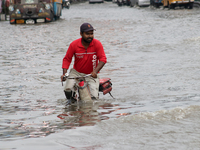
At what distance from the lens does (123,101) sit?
7.83 metres

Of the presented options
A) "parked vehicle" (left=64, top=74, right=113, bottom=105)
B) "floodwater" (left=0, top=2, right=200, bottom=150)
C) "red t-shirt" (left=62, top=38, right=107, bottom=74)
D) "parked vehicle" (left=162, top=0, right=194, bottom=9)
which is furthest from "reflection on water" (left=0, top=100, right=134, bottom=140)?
"parked vehicle" (left=162, top=0, right=194, bottom=9)

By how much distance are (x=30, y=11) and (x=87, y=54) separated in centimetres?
2565

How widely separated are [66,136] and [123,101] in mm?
2758

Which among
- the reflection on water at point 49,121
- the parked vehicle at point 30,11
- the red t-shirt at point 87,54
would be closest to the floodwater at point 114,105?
the reflection on water at point 49,121

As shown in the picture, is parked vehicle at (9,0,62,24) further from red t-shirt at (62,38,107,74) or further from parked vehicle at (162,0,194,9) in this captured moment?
red t-shirt at (62,38,107,74)

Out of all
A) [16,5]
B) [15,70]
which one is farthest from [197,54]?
[16,5]

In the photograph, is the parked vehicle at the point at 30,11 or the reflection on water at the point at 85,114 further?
the parked vehicle at the point at 30,11

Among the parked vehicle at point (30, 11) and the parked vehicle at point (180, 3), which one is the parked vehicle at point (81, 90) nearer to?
the parked vehicle at point (30, 11)

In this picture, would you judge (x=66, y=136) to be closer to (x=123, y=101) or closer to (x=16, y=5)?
(x=123, y=101)

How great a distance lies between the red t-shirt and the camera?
712 cm

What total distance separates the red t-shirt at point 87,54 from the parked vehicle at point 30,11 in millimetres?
25314

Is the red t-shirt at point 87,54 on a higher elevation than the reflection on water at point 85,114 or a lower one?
higher

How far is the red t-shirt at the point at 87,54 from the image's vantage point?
7121mm

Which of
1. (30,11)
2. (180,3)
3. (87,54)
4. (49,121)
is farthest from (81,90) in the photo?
(180,3)
